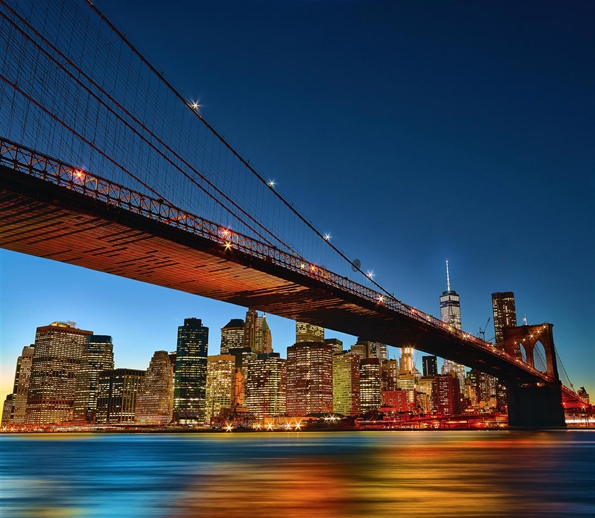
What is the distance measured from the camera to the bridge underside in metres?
35.5

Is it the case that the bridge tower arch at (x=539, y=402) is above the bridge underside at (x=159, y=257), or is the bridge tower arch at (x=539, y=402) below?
below

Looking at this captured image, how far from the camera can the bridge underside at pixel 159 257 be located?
35.5 metres

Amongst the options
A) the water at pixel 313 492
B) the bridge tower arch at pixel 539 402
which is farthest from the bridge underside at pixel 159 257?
the bridge tower arch at pixel 539 402

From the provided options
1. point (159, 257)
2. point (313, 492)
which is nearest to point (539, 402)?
point (159, 257)

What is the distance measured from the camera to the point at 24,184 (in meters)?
32.8

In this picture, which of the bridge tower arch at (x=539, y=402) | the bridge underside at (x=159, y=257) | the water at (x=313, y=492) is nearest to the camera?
the water at (x=313, y=492)

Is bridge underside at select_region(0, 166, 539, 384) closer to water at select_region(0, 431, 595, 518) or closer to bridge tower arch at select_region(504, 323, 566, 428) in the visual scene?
water at select_region(0, 431, 595, 518)

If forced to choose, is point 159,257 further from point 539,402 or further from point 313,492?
point 539,402

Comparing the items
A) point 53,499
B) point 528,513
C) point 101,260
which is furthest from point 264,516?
point 101,260

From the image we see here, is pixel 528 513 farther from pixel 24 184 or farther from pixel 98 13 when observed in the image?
pixel 98 13

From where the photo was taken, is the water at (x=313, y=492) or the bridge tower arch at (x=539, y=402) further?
the bridge tower arch at (x=539, y=402)

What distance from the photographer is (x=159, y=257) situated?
46.1 meters

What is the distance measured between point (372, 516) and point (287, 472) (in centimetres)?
1312

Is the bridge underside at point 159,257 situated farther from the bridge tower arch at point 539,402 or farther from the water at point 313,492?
the bridge tower arch at point 539,402
